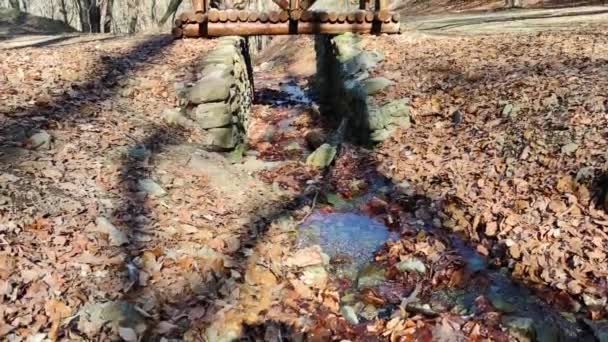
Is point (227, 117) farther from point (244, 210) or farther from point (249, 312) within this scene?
point (249, 312)

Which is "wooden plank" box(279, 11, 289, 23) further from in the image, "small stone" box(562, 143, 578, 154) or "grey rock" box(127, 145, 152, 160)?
"small stone" box(562, 143, 578, 154)

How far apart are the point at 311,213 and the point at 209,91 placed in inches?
96.5

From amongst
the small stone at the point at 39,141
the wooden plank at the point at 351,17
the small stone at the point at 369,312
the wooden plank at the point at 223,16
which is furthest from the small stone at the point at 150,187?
the wooden plank at the point at 351,17

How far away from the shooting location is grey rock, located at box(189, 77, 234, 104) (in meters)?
6.54

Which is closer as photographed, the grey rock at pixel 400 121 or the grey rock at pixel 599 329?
the grey rock at pixel 599 329

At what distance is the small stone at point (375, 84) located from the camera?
7.04 meters

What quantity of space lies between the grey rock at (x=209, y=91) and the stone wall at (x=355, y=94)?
1861mm

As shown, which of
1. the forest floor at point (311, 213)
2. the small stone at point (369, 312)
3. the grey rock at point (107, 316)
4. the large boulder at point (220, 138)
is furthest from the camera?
the large boulder at point (220, 138)

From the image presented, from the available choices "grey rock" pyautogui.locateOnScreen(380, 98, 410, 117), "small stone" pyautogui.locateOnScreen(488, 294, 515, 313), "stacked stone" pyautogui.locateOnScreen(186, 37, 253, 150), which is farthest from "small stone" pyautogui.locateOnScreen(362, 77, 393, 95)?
"small stone" pyautogui.locateOnScreen(488, 294, 515, 313)

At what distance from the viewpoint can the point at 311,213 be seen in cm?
511

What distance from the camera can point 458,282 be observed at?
12.6 ft

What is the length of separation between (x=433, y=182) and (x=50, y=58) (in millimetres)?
5641

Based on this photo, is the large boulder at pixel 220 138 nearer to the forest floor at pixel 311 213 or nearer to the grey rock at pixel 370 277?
the forest floor at pixel 311 213

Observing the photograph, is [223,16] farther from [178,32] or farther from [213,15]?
[178,32]
